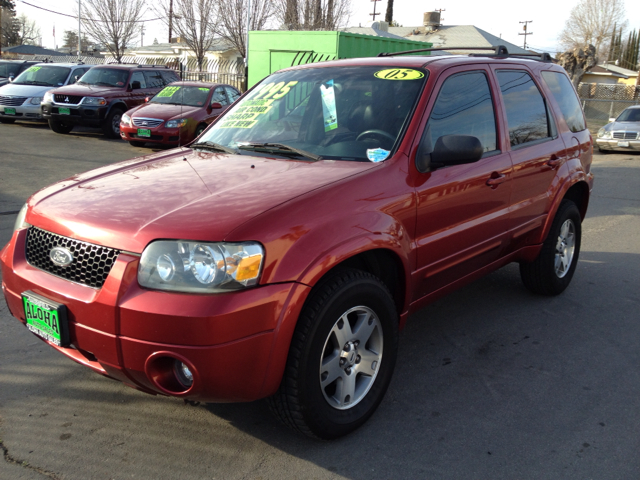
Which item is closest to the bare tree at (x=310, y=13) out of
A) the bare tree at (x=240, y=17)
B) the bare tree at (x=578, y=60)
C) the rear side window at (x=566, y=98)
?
the bare tree at (x=240, y=17)

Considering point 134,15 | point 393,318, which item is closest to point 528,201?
point 393,318

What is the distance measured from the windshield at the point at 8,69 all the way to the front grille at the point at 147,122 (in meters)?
10.3

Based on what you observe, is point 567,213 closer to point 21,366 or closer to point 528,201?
point 528,201

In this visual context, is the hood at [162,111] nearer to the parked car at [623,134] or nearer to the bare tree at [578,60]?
the parked car at [623,134]

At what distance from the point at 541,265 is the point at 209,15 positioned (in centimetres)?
3021

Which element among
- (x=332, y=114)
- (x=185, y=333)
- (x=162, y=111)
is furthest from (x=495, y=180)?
(x=162, y=111)

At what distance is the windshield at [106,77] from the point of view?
16062mm

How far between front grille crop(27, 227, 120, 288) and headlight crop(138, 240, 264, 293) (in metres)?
0.19

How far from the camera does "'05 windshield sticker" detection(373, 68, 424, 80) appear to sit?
3697 mm

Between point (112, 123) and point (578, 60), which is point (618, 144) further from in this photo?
point (112, 123)

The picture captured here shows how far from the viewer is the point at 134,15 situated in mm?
37625

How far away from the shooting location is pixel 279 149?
3.56 metres

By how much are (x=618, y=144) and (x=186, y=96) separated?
38.9 ft

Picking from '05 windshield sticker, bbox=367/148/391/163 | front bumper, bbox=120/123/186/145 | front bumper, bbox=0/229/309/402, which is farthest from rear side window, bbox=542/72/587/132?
front bumper, bbox=120/123/186/145
